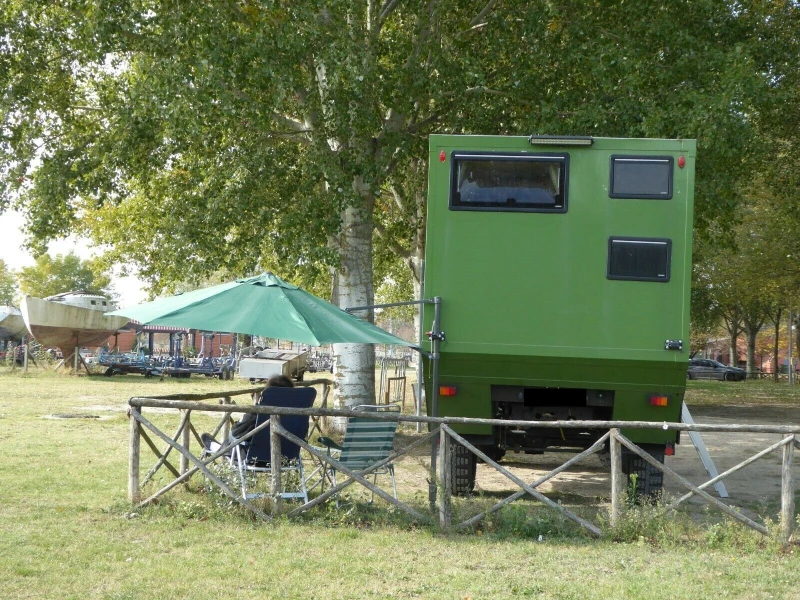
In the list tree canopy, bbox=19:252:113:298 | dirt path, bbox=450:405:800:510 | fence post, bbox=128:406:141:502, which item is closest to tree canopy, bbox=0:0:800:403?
dirt path, bbox=450:405:800:510

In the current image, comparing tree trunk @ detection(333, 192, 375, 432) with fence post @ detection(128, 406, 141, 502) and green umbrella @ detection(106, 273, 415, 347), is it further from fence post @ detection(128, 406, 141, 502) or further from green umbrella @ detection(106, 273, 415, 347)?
fence post @ detection(128, 406, 141, 502)

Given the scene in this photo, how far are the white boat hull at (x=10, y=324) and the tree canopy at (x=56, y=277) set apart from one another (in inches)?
606

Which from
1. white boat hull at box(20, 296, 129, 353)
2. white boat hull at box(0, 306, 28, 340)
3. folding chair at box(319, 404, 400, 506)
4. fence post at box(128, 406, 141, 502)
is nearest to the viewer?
fence post at box(128, 406, 141, 502)

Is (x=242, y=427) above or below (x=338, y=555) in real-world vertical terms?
above

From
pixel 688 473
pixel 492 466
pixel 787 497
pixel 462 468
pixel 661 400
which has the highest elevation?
pixel 661 400

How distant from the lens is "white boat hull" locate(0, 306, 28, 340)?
49.7 meters

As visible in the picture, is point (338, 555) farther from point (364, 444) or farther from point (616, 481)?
point (616, 481)

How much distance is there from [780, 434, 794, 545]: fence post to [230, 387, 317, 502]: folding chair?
4.21 metres

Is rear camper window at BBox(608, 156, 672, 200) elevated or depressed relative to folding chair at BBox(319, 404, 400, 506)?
elevated

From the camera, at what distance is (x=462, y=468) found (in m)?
10.4

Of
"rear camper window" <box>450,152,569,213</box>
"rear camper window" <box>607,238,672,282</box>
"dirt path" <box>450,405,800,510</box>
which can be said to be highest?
"rear camper window" <box>450,152,569,213</box>

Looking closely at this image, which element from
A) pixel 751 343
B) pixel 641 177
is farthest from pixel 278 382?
pixel 751 343

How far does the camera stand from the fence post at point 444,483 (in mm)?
8250

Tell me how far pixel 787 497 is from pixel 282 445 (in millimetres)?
4601
